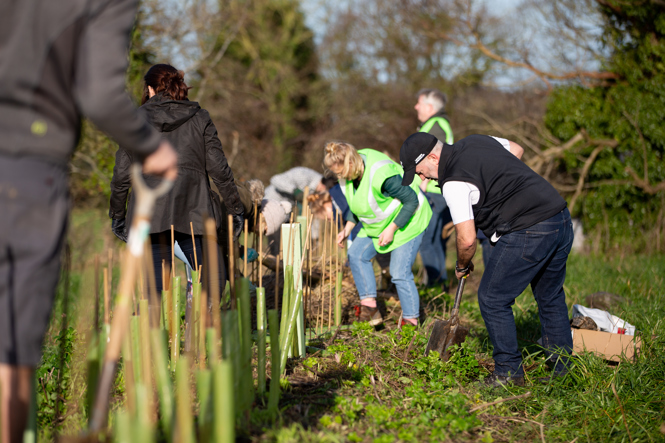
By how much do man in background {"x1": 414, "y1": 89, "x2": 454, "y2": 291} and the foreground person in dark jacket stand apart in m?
2.34

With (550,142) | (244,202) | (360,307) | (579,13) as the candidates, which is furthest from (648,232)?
(244,202)

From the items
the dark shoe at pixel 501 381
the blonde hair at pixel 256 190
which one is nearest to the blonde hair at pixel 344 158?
the blonde hair at pixel 256 190

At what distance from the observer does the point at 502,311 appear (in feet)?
8.91

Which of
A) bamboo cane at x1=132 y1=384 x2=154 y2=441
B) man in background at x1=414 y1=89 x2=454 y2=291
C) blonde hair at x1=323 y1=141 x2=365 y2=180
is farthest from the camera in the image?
man in background at x1=414 y1=89 x2=454 y2=291

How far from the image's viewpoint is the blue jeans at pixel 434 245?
488 centimetres

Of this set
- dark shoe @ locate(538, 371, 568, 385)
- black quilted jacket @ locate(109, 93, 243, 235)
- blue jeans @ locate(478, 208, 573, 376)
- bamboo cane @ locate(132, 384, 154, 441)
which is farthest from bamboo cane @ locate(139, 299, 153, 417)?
dark shoe @ locate(538, 371, 568, 385)

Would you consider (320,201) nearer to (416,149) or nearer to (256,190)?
(256,190)

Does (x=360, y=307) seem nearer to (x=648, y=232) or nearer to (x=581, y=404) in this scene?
(x=581, y=404)

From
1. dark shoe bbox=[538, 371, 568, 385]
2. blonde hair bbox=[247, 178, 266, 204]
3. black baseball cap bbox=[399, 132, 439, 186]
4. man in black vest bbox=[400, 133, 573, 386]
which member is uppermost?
black baseball cap bbox=[399, 132, 439, 186]

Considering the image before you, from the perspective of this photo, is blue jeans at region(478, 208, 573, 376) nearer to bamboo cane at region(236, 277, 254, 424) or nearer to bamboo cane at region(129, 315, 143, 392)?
bamboo cane at region(236, 277, 254, 424)

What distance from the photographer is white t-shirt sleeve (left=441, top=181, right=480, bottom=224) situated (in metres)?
2.52

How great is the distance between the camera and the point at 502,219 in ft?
8.71

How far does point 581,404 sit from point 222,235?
224 cm

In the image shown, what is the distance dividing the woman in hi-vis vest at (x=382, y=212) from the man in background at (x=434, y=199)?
0.95 metres
